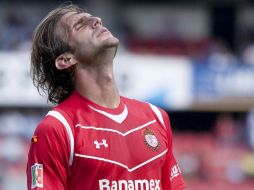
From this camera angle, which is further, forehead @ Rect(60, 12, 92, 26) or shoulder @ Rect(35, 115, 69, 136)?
forehead @ Rect(60, 12, 92, 26)

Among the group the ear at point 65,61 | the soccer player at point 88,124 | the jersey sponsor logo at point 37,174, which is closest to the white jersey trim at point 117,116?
the soccer player at point 88,124

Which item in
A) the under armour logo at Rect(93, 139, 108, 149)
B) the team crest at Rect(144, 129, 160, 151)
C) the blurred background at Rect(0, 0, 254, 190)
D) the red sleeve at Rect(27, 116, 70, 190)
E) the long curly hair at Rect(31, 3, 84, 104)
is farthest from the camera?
the blurred background at Rect(0, 0, 254, 190)

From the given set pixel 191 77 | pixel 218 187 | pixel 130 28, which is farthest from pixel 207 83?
pixel 130 28

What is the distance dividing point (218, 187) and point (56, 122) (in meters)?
13.7

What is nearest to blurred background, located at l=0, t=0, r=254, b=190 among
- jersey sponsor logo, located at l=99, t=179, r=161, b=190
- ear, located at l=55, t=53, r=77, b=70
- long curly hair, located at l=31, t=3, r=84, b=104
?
long curly hair, located at l=31, t=3, r=84, b=104

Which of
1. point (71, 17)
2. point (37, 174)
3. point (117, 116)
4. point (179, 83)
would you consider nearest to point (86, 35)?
point (71, 17)

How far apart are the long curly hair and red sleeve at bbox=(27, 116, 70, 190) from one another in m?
0.38

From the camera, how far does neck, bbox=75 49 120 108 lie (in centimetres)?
419

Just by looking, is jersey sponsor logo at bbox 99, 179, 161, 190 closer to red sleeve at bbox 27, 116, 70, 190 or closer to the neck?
red sleeve at bbox 27, 116, 70, 190

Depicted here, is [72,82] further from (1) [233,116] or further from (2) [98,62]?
(1) [233,116]

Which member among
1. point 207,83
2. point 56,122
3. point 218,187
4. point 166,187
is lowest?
point 218,187

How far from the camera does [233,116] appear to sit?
20.4 m

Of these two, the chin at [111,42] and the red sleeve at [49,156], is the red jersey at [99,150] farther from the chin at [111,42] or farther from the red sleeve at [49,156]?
the chin at [111,42]

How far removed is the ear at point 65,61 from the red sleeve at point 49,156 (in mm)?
357
